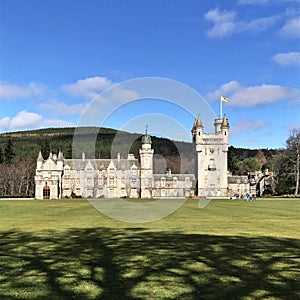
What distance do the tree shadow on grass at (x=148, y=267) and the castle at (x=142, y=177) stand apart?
68.3 meters

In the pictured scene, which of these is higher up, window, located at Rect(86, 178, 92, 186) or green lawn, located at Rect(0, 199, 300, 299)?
window, located at Rect(86, 178, 92, 186)

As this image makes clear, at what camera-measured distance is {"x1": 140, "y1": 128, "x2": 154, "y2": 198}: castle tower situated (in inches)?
3317

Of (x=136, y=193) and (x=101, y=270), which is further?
(x=136, y=193)

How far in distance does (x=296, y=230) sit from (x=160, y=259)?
1023 centimetres

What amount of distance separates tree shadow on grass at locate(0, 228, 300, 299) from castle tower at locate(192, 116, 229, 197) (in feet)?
227

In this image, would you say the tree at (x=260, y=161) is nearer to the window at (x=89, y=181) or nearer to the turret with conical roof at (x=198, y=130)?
the turret with conical roof at (x=198, y=130)

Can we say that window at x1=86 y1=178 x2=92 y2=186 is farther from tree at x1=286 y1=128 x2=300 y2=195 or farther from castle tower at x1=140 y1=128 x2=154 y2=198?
tree at x1=286 y1=128 x2=300 y2=195

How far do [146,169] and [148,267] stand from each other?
74.5 metres

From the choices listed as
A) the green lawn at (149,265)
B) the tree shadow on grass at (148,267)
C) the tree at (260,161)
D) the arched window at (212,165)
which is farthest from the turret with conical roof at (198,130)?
A: the tree shadow on grass at (148,267)

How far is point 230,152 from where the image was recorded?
386 feet

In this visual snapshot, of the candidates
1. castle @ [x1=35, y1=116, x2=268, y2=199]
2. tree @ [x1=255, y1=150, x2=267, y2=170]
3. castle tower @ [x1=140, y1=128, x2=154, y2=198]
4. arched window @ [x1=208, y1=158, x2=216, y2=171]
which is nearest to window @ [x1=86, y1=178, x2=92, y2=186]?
castle @ [x1=35, y1=116, x2=268, y2=199]

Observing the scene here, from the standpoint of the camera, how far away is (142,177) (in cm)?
8481

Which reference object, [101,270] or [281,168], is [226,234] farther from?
[281,168]

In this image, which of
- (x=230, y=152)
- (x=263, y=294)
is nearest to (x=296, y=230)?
(x=263, y=294)
